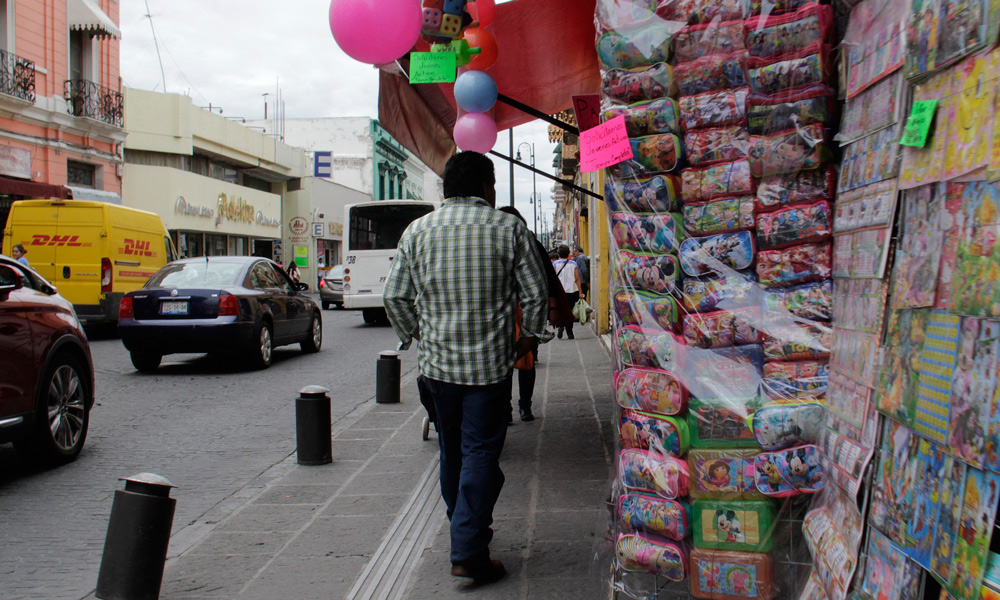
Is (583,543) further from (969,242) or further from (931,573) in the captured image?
(969,242)

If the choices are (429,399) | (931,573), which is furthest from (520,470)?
(931,573)

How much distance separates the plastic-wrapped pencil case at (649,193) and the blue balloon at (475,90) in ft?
6.91

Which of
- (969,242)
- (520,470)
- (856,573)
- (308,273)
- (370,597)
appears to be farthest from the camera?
(308,273)

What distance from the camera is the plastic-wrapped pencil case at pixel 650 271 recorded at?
305cm

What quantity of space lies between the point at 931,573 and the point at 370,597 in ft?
7.33

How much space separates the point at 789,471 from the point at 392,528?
227 cm

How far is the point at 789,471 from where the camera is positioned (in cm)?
284

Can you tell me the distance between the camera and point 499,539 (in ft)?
13.4

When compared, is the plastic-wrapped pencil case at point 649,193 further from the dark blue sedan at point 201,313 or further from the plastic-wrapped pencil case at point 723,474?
the dark blue sedan at point 201,313

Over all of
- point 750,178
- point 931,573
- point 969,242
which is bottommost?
point 931,573

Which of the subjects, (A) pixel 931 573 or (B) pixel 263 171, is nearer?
(A) pixel 931 573

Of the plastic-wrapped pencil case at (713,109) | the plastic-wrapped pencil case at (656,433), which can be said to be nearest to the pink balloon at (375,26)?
the plastic-wrapped pencil case at (713,109)

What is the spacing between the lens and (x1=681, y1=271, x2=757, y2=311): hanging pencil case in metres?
2.96

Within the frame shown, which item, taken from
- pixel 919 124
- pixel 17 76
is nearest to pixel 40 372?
pixel 919 124
